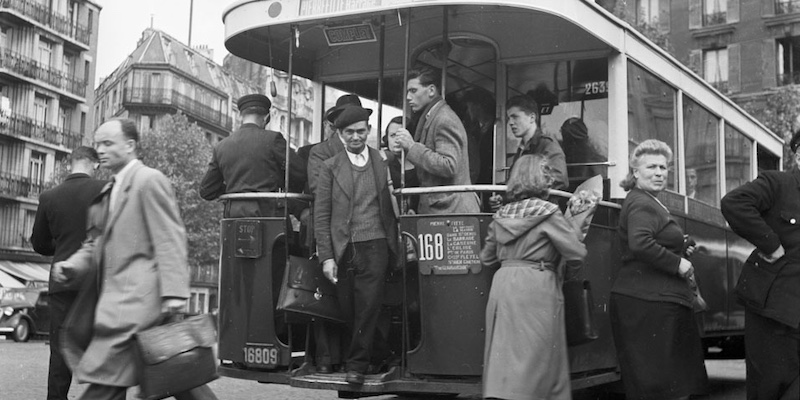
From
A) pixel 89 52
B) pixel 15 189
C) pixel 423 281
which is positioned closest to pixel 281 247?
pixel 423 281

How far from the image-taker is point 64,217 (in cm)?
738

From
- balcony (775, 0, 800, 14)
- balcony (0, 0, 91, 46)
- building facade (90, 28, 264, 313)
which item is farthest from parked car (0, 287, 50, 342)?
building facade (90, 28, 264, 313)

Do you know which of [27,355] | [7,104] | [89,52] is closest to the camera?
[27,355]

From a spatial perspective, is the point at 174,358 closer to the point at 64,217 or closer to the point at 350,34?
the point at 64,217

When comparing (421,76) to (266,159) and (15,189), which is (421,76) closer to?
(266,159)

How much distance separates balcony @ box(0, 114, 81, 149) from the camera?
1946 inches

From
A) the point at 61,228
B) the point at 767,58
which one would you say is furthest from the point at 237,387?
the point at 767,58

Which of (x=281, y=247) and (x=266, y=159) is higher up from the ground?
(x=266, y=159)

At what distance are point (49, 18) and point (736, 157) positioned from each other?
47.5m

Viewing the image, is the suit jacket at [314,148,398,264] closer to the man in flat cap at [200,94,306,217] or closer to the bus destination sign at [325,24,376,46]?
the man in flat cap at [200,94,306,217]

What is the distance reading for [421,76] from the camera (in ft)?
24.4

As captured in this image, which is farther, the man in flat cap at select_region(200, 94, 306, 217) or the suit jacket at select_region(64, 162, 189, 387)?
the man in flat cap at select_region(200, 94, 306, 217)

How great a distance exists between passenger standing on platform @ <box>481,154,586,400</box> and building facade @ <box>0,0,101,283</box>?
43889 millimetres

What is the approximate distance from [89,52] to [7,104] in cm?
775
